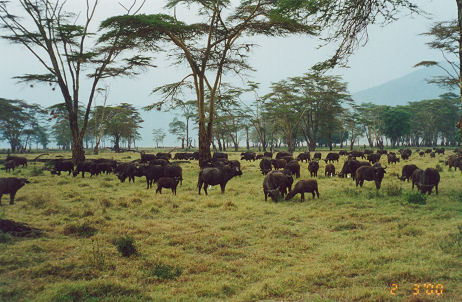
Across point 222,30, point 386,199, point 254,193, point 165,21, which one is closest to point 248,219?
point 254,193

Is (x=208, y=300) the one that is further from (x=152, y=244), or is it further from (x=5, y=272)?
(x=5, y=272)

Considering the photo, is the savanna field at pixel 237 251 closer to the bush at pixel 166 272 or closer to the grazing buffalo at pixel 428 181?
the bush at pixel 166 272

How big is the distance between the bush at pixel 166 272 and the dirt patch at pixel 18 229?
368cm

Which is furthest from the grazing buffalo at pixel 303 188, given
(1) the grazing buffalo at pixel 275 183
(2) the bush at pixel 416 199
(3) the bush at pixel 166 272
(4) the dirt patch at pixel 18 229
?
(4) the dirt patch at pixel 18 229

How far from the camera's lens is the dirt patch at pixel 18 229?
6440mm

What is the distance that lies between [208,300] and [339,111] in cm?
5136

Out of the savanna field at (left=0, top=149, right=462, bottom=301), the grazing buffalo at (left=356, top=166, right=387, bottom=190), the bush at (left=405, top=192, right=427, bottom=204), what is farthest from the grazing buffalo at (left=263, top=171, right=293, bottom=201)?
the bush at (left=405, top=192, right=427, bottom=204)

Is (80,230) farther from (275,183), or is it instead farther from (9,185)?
(275,183)

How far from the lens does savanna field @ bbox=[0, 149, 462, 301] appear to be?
4.18 meters

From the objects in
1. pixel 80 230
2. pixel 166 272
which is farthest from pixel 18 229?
pixel 166 272

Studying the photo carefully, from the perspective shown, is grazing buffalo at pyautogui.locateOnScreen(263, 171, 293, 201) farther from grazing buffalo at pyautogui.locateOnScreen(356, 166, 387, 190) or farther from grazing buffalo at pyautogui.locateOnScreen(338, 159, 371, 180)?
grazing buffalo at pyautogui.locateOnScreen(338, 159, 371, 180)
